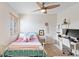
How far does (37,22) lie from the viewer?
1.68 meters

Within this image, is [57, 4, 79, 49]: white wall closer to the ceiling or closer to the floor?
the ceiling

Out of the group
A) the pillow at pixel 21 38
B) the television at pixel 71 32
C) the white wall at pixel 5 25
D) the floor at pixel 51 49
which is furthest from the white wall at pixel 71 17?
the white wall at pixel 5 25

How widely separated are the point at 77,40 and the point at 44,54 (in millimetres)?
563

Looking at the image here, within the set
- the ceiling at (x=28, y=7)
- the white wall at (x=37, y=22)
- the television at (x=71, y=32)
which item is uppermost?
the ceiling at (x=28, y=7)

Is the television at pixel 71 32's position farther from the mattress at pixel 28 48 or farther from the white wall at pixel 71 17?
the mattress at pixel 28 48

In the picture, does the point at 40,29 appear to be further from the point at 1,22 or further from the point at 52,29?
the point at 1,22

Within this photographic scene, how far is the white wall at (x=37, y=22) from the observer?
162 cm

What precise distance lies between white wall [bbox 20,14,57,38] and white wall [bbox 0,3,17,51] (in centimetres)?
23

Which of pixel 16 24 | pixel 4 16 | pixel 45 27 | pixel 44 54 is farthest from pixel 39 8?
pixel 44 54

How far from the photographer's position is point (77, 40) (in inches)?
65.2

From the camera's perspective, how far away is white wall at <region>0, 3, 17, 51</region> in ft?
4.62

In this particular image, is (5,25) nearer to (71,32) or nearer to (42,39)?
(42,39)

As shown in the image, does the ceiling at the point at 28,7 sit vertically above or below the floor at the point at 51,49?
above

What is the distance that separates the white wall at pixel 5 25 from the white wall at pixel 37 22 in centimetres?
23
